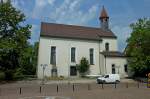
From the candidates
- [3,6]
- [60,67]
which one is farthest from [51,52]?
[3,6]

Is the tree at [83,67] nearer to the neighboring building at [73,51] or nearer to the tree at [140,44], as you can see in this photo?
the neighboring building at [73,51]

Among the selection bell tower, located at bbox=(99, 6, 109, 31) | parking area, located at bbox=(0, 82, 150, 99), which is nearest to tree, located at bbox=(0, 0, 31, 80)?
parking area, located at bbox=(0, 82, 150, 99)

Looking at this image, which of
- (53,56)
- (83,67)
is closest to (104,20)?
(83,67)

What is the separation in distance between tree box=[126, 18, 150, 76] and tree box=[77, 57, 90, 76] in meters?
10.9

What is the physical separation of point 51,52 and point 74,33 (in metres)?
9.22

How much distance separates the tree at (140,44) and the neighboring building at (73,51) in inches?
290

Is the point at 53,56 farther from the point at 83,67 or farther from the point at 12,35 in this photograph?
the point at 12,35

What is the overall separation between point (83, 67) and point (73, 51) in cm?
503

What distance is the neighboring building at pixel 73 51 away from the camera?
5400 cm

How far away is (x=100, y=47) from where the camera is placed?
6059 centimetres

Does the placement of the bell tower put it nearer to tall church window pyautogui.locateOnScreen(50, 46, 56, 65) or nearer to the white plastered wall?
the white plastered wall

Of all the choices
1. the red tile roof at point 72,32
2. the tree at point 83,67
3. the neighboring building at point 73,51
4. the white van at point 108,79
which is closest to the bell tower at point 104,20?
the red tile roof at point 72,32

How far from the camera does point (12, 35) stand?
44031 mm

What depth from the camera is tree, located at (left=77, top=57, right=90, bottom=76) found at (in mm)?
54938
